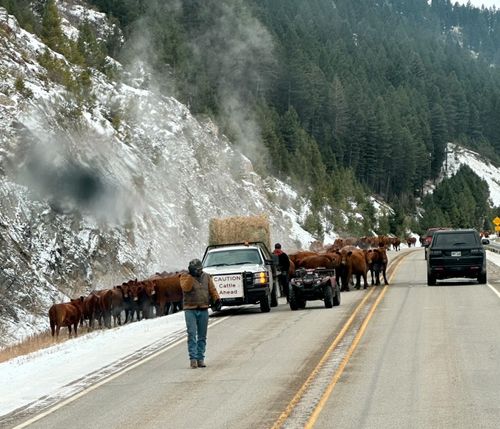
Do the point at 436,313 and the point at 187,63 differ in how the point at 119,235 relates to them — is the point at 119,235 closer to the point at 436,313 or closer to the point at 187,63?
the point at 436,313

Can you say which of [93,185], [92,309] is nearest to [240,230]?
[93,185]

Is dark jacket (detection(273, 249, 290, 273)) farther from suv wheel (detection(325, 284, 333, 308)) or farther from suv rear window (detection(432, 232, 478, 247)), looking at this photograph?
suv rear window (detection(432, 232, 478, 247))

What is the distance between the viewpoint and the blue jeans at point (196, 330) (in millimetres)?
14680

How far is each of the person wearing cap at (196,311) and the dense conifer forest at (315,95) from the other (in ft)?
158

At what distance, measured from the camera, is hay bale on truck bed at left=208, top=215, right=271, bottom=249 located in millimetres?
39625

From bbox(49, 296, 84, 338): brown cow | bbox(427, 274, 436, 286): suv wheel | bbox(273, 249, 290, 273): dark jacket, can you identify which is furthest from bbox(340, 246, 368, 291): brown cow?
bbox(49, 296, 84, 338): brown cow

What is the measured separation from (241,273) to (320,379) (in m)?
10.4

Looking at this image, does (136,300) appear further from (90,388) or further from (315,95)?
(315,95)

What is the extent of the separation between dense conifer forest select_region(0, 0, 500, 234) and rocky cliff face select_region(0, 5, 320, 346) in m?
7.00

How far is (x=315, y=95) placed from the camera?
128 meters

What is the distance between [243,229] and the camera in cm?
3972

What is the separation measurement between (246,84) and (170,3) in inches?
560

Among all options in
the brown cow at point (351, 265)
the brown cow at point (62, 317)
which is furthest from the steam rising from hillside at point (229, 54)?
the brown cow at point (62, 317)

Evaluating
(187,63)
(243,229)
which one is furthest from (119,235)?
(187,63)
